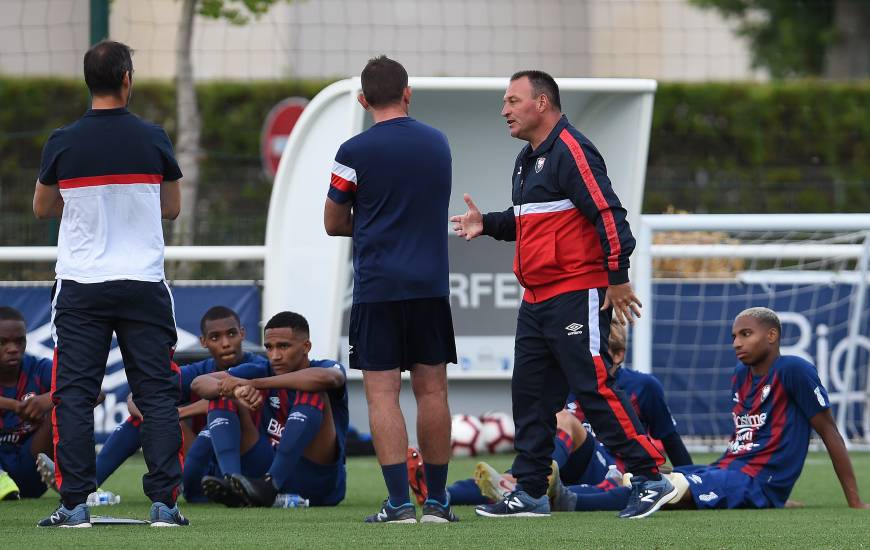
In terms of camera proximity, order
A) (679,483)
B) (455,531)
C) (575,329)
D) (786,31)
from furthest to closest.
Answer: (786,31) → (679,483) → (575,329) → (455,531)

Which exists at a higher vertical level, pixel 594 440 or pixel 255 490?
pixel 594 440

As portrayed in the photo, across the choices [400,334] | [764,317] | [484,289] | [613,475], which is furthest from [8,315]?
[484,289]

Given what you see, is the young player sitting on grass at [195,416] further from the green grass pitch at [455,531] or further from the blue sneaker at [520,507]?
the blue sneaker at [520,507]

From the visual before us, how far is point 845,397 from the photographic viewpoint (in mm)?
10422

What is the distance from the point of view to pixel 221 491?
6391 millimetres

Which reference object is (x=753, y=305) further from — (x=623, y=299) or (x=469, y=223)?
(x=623, y=299)

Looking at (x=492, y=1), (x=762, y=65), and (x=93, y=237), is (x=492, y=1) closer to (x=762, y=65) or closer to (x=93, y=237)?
(x=762, y=65)

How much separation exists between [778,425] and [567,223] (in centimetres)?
156

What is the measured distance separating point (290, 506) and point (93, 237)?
192 centimetres

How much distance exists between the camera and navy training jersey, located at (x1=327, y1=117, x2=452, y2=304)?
541 centimetres

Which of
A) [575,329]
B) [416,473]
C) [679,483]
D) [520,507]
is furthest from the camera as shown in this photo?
[416,473]

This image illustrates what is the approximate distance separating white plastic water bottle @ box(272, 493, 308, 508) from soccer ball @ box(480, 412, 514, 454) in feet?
10.8

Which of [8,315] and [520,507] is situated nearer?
[520,507]

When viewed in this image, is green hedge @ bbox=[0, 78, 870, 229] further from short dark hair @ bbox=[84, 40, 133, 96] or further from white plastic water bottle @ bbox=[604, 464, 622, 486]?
short dark hair @ bbox=[84, 40, 133, 96]
